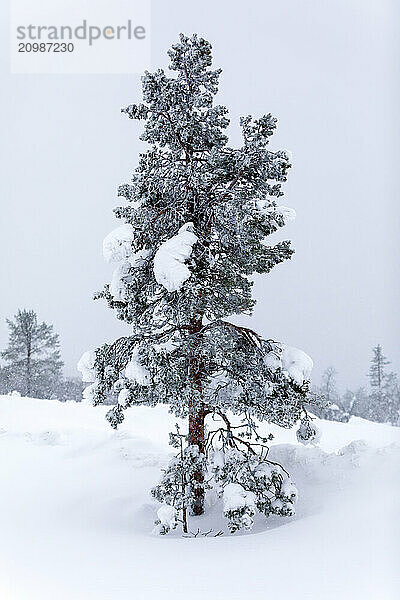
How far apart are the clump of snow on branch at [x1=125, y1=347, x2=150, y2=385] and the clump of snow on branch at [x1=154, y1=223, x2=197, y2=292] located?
39.7 inches

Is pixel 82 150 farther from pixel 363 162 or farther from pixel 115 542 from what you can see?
pixel 115 542

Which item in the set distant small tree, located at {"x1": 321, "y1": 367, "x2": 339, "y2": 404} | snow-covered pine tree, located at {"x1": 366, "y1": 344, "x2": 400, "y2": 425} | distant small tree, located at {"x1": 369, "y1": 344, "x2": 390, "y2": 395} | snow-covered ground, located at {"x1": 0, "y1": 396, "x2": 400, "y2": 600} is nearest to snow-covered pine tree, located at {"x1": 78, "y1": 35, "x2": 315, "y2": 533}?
snow-covered ground, located at {"x1": 0, "y1": 396, "x2": 400, "y2": 600}

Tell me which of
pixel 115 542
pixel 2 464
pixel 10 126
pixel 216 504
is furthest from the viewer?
pixel 10 126

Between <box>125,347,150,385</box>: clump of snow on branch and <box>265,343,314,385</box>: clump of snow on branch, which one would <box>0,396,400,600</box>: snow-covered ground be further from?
<box>125,347,150,385</box>: clump of snow on branch

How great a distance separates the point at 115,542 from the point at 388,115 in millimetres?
5282

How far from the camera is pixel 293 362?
7184 millimetres

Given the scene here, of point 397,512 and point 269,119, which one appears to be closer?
Result: point 397,512

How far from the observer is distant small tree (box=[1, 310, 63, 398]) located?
22406 millimetres

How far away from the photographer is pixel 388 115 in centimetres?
620

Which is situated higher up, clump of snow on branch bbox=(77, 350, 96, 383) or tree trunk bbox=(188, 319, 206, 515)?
clump of snow on branch bbox=(77, 350, 96, 383)

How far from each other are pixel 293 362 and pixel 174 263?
1988 mm

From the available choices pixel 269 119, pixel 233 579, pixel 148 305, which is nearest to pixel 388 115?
pixel 269 119

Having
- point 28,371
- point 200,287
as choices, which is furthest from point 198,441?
point 28,371

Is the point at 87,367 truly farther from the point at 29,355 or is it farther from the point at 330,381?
the point at 330,381
